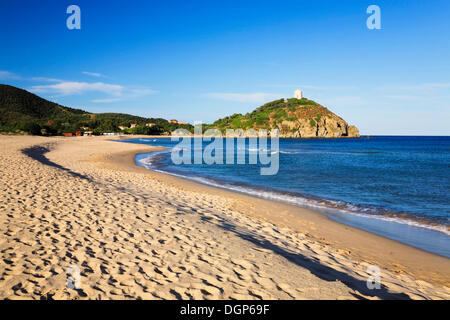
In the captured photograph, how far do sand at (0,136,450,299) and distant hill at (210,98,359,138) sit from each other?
15006 cm

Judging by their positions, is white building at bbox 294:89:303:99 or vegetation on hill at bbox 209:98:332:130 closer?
vegetation on hill at bbox 209:98:332:130

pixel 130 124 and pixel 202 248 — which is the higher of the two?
pixel 130 124

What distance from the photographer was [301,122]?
155625mm

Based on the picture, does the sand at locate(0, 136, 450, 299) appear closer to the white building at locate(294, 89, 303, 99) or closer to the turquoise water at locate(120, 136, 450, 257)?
the turquoise water at locate(120, 136, 450, 257)

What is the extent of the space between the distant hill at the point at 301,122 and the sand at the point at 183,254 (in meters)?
150

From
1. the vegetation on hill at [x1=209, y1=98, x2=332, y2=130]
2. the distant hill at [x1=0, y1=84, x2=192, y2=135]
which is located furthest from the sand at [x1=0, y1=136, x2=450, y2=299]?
the vegetation on hill at [x1=209, y1=98, x2=332, y2=130]

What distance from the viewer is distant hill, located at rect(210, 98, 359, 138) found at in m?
156

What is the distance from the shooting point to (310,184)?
18391mm

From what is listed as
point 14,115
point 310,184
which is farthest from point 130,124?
point 310,184

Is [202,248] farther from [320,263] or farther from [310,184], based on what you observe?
[310,184]

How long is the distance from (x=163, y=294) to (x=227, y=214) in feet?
19.2

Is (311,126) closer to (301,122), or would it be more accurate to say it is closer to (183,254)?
(301,122)

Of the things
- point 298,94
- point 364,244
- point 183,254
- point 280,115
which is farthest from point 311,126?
point 183,254
